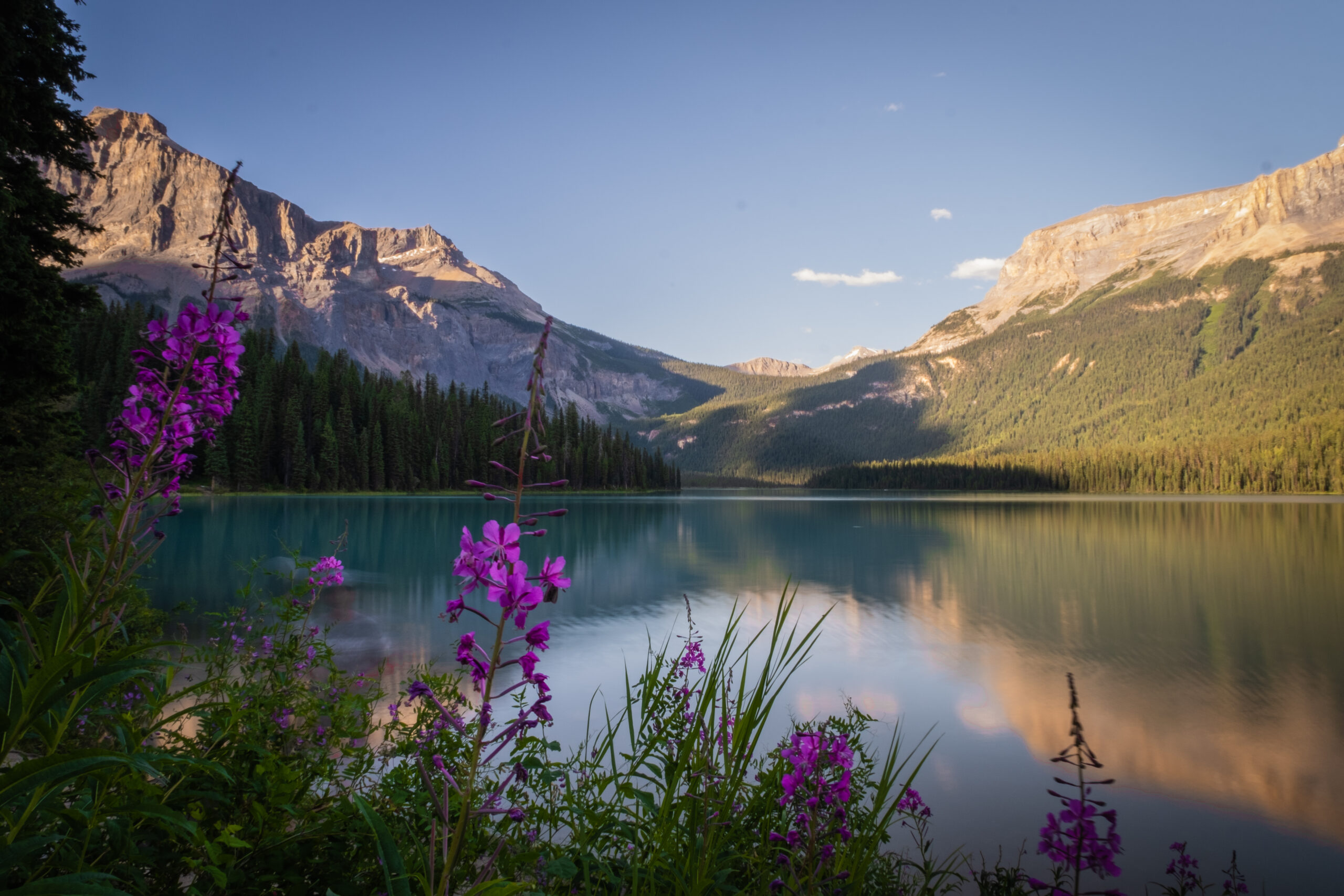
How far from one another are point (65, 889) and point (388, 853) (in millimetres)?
623

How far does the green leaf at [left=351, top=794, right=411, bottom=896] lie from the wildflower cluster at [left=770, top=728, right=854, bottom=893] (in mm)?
1830

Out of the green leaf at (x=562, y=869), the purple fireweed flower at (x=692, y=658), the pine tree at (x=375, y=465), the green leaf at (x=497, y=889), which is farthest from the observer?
the pine tree at (x=375, y=465)

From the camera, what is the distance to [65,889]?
4.26ft

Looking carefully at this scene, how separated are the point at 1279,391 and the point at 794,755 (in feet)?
696

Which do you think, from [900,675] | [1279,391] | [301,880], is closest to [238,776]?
[301,880]

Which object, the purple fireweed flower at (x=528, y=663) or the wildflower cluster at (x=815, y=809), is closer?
the purple fireweed flower at (x=528, y=663)

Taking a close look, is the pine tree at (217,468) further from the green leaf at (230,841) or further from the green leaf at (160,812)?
the green leaf at (160,812)

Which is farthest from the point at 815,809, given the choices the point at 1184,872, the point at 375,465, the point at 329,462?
the point at 375,465

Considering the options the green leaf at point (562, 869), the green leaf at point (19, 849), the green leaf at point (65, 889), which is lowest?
the green leaf at point (562, 869)

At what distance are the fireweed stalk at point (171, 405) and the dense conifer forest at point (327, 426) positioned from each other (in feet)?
187

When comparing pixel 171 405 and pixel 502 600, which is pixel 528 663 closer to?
pixel 502 600

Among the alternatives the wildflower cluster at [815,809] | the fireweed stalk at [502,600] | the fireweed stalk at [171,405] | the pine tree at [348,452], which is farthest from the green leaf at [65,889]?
the pine tree at [348,452]

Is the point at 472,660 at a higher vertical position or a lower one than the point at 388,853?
higher

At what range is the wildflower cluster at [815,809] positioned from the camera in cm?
292
